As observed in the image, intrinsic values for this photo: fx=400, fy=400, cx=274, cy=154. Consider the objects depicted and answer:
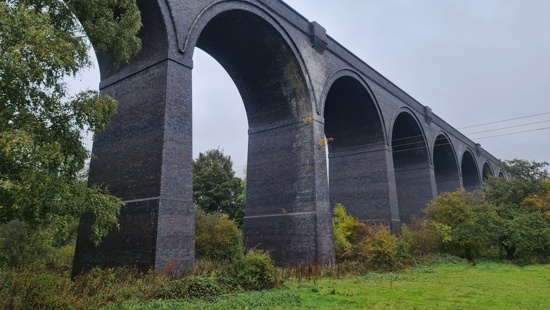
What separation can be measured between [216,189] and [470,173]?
2786 cm

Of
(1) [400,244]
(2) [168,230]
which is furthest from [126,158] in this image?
(1) [400,244]

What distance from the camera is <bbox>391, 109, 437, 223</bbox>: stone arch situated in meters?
26.8

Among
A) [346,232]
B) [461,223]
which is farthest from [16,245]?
[461,223]

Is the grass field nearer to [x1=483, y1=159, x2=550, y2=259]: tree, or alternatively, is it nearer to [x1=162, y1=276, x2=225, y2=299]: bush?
[x1=162, y1=276, x2=225, y2=299]: bush

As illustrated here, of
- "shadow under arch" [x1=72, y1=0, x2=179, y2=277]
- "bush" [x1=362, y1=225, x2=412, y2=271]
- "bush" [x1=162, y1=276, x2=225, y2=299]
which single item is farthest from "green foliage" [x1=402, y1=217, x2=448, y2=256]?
"bush" [x1=162, y1=276, x2=225, y2=299]

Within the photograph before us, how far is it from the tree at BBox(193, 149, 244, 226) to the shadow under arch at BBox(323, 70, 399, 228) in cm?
983

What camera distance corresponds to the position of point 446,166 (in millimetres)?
34281

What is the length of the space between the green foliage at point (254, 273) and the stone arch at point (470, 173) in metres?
36.6

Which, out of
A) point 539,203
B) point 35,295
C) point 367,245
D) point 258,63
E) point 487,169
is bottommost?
point 35,295

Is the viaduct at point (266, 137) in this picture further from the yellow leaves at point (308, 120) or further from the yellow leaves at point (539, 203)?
the yellow leaves at point (539, 203)

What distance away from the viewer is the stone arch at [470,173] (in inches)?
1617

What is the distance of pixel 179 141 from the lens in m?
10.8

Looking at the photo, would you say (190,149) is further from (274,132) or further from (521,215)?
(521,215)

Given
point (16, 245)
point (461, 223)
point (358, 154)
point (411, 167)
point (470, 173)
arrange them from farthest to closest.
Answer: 1. point (470, 173)
2. point (411, 167)
3. point (358, 154)
4. point (461, 223)
5. point (16, 245)
